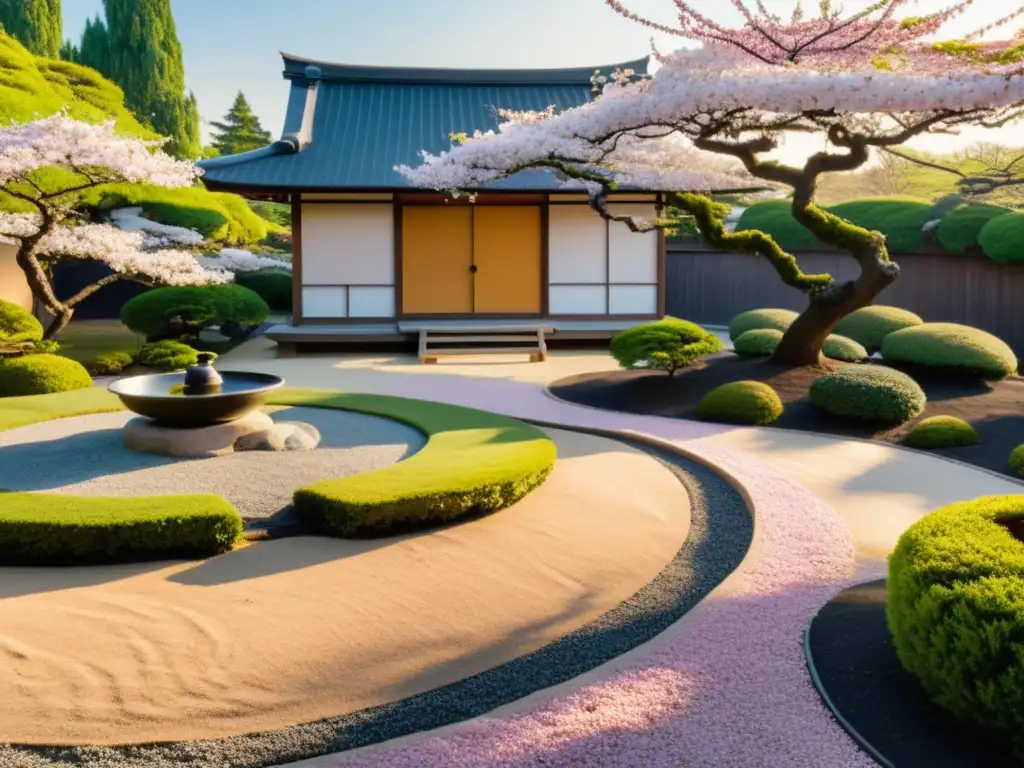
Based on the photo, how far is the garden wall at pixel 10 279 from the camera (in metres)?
19.0

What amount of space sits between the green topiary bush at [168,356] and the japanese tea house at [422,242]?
2286mm

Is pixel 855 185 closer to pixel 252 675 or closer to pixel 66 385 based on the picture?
pixel 66 385

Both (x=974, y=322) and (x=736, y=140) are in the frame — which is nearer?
(x=736, y=140)

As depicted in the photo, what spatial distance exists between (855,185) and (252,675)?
60.0 m

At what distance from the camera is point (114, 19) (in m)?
37.1

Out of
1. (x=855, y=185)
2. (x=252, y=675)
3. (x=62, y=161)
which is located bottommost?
(x=252, y=675)

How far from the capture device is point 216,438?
7789 mm

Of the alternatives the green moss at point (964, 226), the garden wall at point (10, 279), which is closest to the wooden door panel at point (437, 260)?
the garden wall at point (10, 279)

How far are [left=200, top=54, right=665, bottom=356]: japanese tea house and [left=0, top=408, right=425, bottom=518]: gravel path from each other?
27.5ft

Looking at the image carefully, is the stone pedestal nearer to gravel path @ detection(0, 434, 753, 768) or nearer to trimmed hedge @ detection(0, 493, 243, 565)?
trimmed hedge @ detection(0, 493, 243, 565)

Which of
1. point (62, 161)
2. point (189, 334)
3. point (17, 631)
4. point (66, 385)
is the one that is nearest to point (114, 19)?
point (189, 334)

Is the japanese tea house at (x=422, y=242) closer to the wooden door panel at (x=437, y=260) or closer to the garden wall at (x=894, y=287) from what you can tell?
the wooden door panel at (x=437, y=260)

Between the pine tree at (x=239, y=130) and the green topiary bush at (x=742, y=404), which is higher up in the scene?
the pine tree at (x=239, y=130)

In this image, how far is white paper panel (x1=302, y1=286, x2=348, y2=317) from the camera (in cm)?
1761
